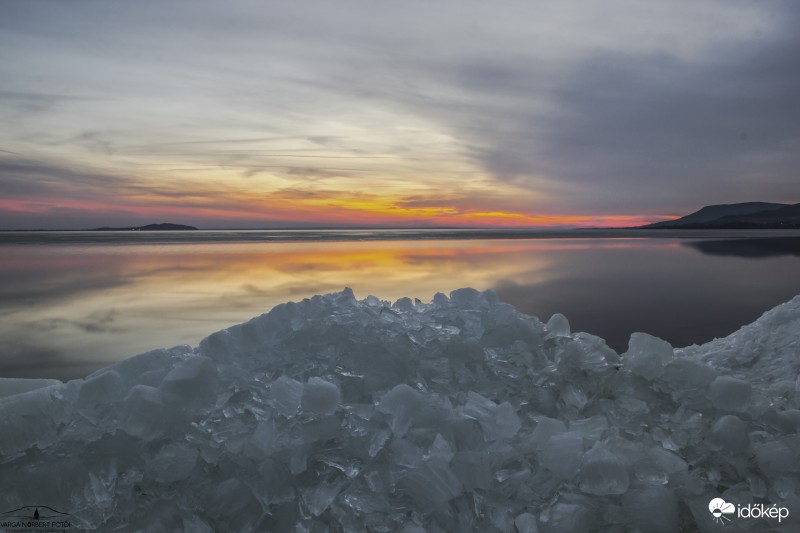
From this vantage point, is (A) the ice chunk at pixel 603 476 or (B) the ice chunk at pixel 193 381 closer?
(A) the ice chunk at pixel 603 476

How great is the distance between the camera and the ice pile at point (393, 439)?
6.46ft

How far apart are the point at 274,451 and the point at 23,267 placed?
60.5 feet

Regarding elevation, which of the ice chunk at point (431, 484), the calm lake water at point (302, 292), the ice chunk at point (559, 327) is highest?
the ice chunk at point (559, 327)

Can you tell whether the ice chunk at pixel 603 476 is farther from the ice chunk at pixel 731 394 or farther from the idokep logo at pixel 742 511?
the ice chunk at pixel 731 394

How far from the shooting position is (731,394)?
2436 millimetres

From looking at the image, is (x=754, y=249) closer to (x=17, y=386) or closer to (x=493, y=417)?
(x=493, y=417)

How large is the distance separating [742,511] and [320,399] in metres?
1.75

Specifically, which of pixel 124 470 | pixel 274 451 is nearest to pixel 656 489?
pixel 274 451

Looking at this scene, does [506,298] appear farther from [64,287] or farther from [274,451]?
[64,287]

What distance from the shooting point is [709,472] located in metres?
2.20

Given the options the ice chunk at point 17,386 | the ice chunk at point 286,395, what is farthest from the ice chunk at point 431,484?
the ice chunk at point 17,386

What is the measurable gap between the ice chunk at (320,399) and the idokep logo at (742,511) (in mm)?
1562

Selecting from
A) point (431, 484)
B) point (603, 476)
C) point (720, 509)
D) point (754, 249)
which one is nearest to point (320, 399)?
point (431, 484)

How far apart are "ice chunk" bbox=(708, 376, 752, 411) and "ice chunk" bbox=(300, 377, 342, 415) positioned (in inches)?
70.1
